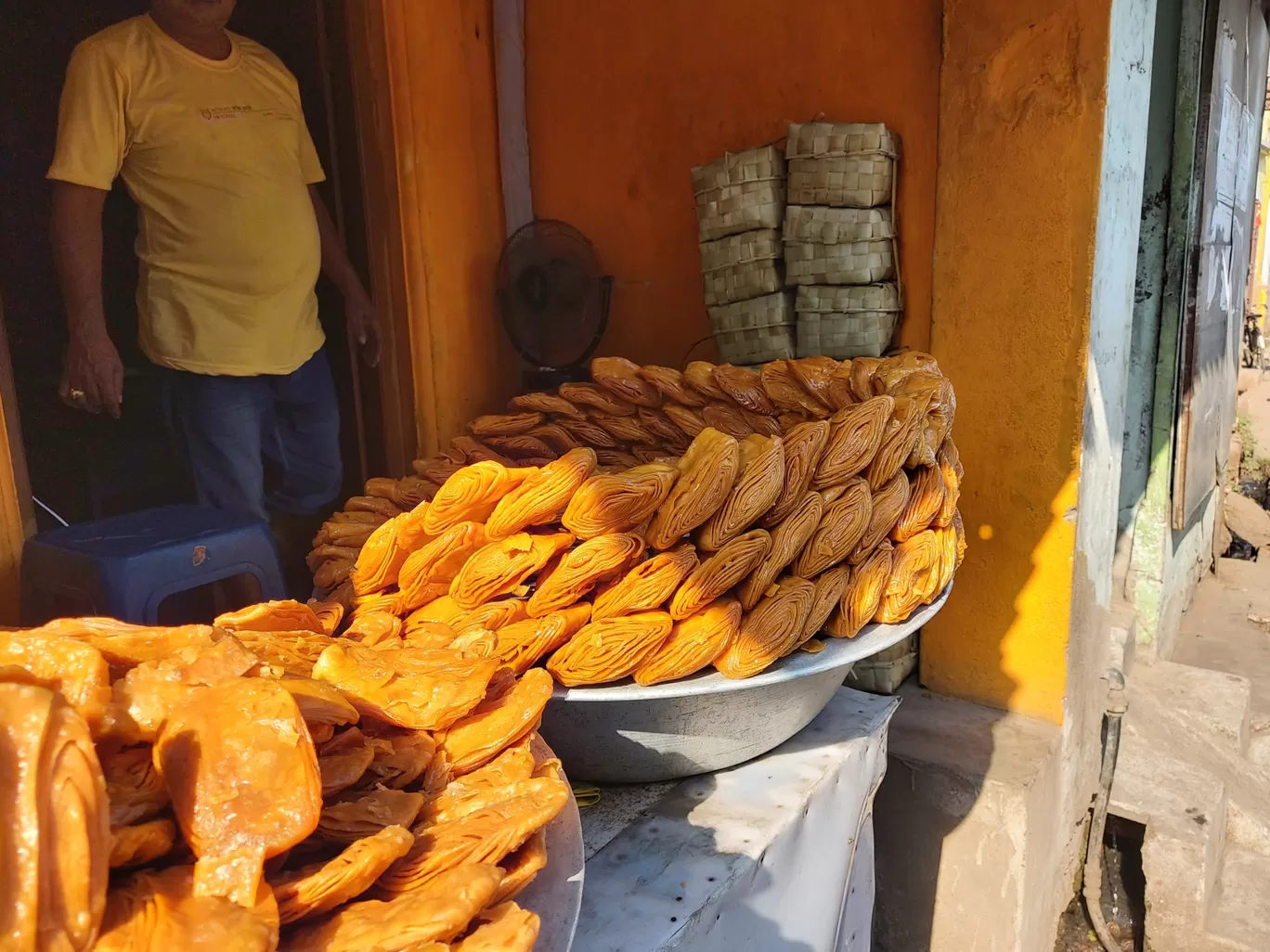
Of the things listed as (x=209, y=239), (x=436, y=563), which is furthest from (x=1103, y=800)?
(x=209, y=239)

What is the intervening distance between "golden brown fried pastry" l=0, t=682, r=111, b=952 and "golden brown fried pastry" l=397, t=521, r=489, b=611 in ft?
3.24

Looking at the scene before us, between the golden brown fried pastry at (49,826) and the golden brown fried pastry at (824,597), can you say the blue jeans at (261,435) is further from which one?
the golden brown fried pastry at (49,826)

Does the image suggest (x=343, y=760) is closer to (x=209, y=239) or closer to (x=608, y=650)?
(x=608, y=650)

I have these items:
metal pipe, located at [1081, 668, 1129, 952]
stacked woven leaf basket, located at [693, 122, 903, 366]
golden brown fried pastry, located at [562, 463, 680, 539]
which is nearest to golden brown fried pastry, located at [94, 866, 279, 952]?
golden brown fried pastry, located at [562, 463, 680, 539]

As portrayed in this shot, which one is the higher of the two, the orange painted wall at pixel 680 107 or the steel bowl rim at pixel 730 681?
the orange painted wall at pixel 680 107

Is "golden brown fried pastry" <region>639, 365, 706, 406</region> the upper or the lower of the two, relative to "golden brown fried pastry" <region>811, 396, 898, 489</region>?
upper

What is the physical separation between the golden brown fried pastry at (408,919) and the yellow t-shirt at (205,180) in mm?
2284

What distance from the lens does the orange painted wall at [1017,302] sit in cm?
253

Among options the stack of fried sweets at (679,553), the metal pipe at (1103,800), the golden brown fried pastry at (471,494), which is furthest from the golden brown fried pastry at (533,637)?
the metal pipe at (1103,800)

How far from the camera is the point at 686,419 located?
249cm

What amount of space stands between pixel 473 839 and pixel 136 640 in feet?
1.76

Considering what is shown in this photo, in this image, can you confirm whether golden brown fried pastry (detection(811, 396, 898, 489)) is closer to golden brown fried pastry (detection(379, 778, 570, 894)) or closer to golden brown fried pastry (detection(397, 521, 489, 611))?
golden brown fried pastry (detection(397, 521, 489, 611))

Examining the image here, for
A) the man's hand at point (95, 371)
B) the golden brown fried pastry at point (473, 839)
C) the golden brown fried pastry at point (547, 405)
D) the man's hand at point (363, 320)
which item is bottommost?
the golden brown fried pastry at point (473, 839)

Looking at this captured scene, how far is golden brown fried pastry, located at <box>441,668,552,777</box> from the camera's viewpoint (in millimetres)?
1275
